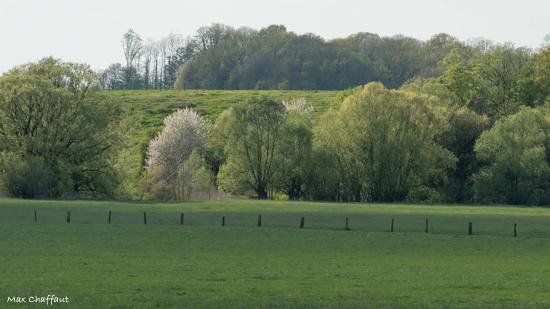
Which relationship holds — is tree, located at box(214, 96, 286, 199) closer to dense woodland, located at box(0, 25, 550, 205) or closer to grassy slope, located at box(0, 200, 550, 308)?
dense woodland, located at box(0, 25, 550, 205)

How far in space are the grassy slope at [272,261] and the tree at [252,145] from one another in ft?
139

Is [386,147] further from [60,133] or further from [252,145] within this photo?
[60,133]

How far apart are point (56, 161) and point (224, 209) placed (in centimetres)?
2894

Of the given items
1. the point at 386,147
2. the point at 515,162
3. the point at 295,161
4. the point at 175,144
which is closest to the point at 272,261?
the point at 515,162

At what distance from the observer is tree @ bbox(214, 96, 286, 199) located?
11538 centimetres

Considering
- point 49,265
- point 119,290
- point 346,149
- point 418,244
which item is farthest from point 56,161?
point 119,290

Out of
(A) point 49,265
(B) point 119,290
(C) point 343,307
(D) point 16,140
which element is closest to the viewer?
(C) point 343,307

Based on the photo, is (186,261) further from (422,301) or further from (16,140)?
(16,140)

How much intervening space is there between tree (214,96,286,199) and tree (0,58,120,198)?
17071 mm

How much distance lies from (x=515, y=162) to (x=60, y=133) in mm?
55081

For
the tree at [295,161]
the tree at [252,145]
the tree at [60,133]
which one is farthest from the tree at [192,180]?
the tree at [60,133]

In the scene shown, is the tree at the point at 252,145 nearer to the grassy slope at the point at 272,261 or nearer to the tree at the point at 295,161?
the tree at the point at 295,161

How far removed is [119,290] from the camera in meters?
29.2

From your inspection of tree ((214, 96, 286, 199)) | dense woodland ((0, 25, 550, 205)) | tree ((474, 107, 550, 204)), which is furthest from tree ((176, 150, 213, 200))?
tree ((474, 107, 550, 204))
